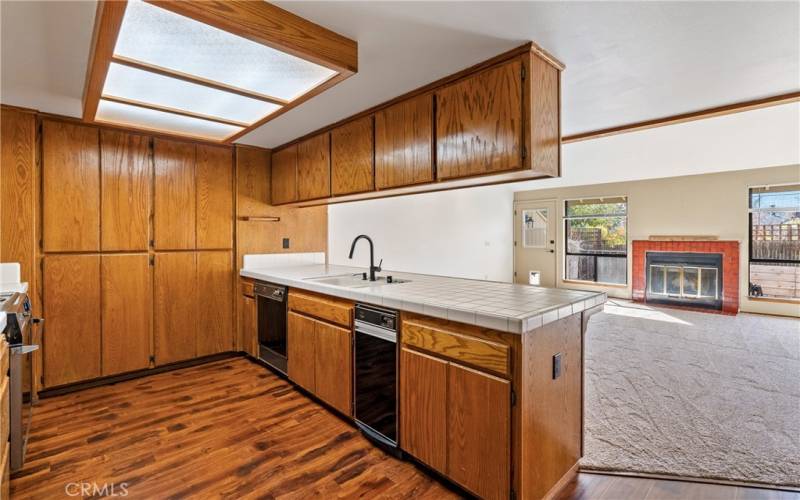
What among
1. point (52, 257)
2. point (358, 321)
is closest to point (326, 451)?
point (358, 321)

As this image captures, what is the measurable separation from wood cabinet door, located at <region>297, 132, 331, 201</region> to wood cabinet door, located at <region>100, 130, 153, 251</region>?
1.30 m

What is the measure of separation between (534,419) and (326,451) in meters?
1.20

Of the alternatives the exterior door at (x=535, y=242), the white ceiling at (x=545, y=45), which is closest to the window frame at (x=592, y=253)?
the exterior door at (x=535, y=242)

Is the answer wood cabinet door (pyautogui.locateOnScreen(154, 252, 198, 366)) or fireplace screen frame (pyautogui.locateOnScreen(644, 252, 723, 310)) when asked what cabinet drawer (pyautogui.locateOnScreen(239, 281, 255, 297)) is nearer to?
wood cabinet door (pyautogui.locateOnScreen(154, 252, 198, 366))

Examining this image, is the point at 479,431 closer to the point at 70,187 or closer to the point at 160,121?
the point at 160,121

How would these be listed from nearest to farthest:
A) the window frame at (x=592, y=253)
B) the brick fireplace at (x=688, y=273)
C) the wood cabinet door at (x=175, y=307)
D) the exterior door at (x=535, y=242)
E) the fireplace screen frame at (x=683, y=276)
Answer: the wood cabinet door at (x=175, y=307) < the brick fireplace at (x=688, y=273) < the fireplace screen frame at (x=683, y=276) < the window frame at (x=592, y=253) < the exterior door at (x=535, y=242)

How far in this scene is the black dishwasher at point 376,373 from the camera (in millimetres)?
2006

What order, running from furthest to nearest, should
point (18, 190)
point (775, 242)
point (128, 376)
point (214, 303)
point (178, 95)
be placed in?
point (775, 242) < point (214, 303) < point (128, 376) < point (18, 190) < point (178, 95)

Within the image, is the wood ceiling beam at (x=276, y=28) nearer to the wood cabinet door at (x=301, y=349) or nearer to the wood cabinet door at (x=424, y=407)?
the wood cabinet door at (x=424, y=407)

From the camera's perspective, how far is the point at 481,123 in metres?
2.06

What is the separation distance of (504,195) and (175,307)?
676 centimetres

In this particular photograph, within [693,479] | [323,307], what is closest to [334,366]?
[323,307]

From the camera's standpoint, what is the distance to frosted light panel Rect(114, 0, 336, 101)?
147 centimetres

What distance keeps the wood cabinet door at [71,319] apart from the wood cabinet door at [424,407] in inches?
107
